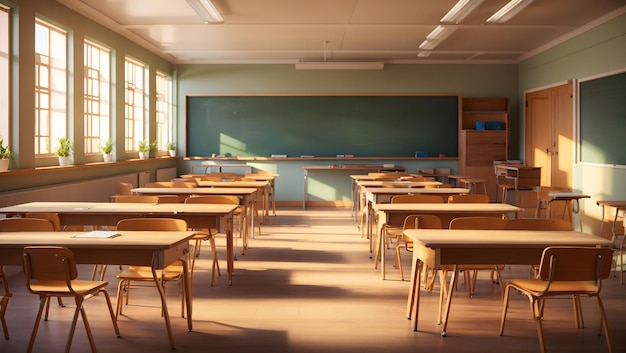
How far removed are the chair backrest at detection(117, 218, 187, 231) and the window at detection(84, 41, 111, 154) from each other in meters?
5.33

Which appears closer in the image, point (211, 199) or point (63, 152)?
point (211, 199)

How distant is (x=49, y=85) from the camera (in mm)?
8312

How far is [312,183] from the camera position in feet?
45.6

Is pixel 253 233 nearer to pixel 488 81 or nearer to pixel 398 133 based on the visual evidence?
pixel 398 133

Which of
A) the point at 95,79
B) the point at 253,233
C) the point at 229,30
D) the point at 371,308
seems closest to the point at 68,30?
the point at 95,79

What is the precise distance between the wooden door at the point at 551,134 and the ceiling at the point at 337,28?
0.94m

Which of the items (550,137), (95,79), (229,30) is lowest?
(550,137)

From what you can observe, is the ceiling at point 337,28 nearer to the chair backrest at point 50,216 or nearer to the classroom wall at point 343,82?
the classroom wall at point 343,82

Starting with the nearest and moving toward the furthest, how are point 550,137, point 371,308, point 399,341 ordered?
point 399,341
point 371,308
point 550,137

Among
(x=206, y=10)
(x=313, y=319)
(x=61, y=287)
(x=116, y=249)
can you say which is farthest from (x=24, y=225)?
(x=206, y=10)

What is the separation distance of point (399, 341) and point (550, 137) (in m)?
8.98

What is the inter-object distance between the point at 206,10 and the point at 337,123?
5.70 metres

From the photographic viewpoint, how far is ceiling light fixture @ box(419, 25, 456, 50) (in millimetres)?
10066

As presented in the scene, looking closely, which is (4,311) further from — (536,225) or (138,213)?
(536,225)
